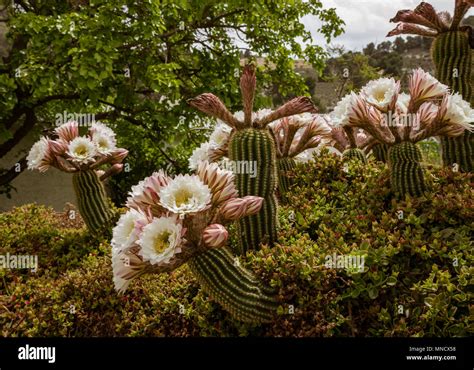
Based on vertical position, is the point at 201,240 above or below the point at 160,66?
below

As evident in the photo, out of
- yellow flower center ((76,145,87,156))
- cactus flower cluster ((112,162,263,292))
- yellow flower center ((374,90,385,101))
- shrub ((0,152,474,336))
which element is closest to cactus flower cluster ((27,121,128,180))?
yellow flower center ((76,145,87,156))

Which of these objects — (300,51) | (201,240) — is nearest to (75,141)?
(201,240)

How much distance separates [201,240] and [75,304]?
84 cm

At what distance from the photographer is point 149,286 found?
208cm

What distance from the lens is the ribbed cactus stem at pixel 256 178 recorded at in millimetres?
1820

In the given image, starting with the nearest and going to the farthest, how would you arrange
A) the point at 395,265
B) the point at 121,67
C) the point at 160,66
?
1. the point at 395,265
2. the point at 160,66
3. the point at 121,67

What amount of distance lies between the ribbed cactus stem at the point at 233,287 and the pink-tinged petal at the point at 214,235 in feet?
0.29

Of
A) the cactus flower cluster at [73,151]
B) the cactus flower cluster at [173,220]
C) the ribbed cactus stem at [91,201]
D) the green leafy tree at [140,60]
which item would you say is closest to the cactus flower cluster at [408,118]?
the cactus flower cluster at [173,220]

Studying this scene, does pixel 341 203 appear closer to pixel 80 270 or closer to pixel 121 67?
pixel 80 270

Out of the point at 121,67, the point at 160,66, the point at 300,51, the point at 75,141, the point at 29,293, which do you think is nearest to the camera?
the point at 29,293

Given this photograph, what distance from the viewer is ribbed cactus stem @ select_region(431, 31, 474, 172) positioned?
211 centimetres

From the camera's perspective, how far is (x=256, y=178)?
1.82 metres

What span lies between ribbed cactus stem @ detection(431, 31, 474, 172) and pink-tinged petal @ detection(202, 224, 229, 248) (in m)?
1.20

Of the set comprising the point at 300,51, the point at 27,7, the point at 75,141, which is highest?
the point at 27,7
